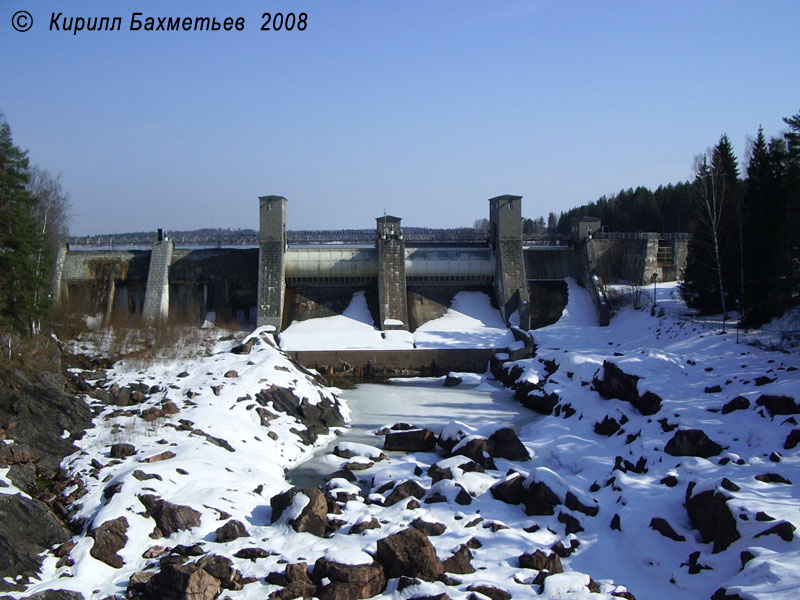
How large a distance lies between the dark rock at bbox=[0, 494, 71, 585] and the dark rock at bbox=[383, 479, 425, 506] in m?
6.47

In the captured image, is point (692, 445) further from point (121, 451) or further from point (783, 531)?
point (121, 451)

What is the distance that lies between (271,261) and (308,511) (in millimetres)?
22144

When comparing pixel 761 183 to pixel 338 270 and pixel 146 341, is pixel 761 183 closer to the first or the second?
pixel 338 270

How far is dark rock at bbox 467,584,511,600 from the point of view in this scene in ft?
36.4

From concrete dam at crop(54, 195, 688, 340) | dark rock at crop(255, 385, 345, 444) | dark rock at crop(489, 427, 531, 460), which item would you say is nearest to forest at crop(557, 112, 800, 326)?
concrete dam at crop(54, 195, 688, 340)

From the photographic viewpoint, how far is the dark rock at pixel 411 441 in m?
19.5

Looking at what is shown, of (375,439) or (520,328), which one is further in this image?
(520,328)

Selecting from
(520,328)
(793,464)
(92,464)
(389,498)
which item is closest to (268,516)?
(389,498)

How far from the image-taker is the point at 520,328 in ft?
109

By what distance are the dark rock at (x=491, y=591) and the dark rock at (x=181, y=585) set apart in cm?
421

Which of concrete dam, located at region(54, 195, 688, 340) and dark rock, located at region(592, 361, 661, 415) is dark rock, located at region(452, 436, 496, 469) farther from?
concrete dam, located at region(54, 195, 688, 340)

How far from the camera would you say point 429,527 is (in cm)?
1358

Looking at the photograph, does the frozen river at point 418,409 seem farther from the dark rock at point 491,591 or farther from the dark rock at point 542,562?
the dark rock at point 491,591

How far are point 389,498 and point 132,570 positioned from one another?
5520 millimetres
